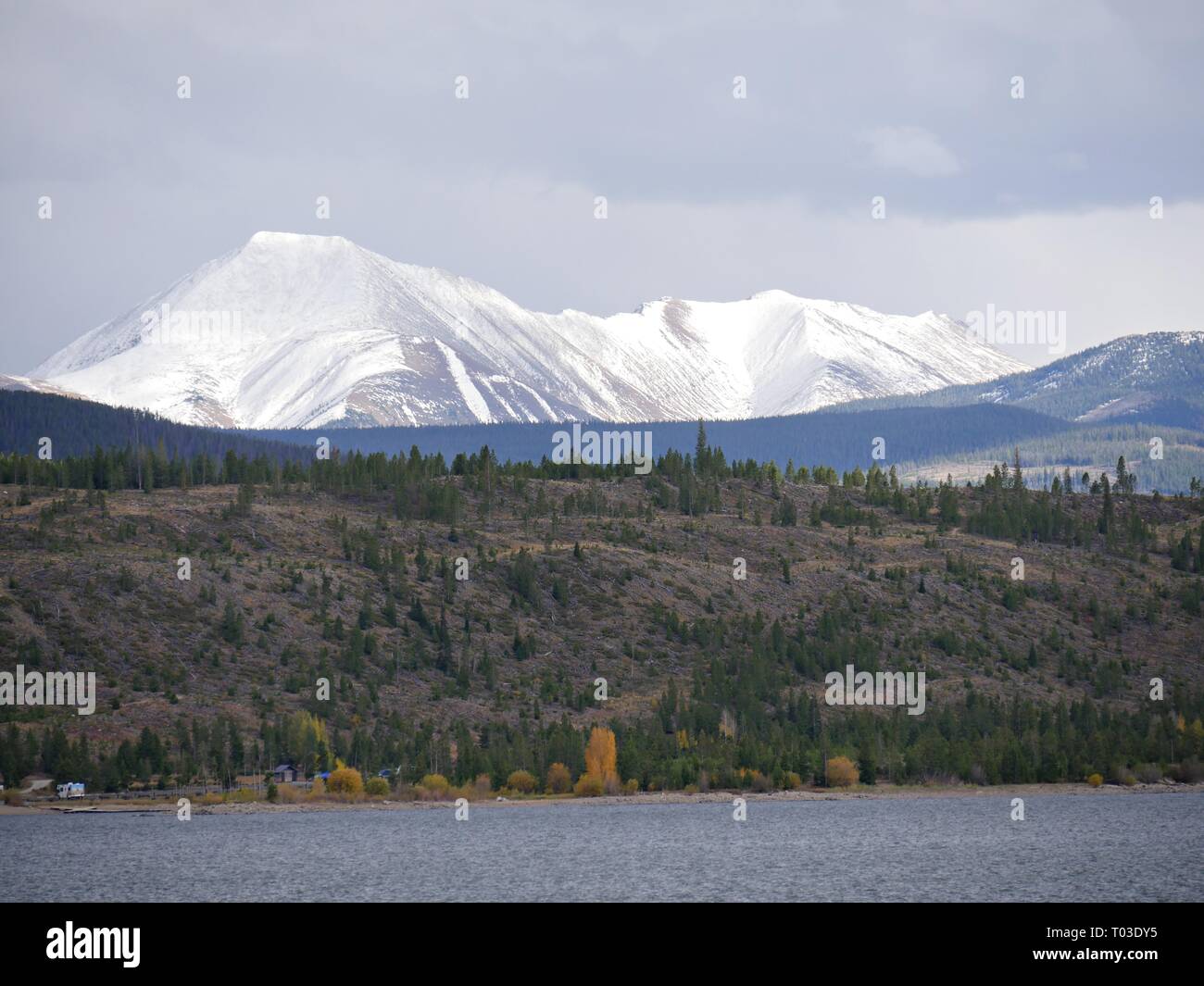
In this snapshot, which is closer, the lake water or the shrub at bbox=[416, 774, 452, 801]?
the lake water

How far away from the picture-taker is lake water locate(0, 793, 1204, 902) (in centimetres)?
12488

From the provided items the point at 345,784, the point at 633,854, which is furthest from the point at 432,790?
the point at 633,854

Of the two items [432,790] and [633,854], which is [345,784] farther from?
[633,854]

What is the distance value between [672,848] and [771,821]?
1069 inches

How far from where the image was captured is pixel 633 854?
486ft

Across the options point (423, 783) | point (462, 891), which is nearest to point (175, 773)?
point (423, 783)

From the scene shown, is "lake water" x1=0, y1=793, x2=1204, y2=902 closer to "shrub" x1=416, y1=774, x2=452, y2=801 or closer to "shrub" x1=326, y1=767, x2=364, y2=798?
"shrub" x1=326, y1=767, x2=364, y2=798

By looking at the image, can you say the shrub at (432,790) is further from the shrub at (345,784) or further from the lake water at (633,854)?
the lake water at (633,854)

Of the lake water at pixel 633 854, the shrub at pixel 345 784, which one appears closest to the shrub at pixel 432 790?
the shrub at pixel 345 784

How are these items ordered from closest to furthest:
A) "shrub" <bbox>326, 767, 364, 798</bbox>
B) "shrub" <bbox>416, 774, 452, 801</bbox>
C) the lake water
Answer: the lake water → "shrub" <bbox>326, 767, 364, 798</bbox> → "shrub" <bbox>416, 774, 452, 801</bbox>

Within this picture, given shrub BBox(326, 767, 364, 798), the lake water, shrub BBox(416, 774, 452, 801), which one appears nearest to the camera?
the lake water

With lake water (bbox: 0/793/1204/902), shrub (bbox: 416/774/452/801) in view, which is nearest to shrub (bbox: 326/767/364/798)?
lake water (bbox: 0/793/1204/902)
